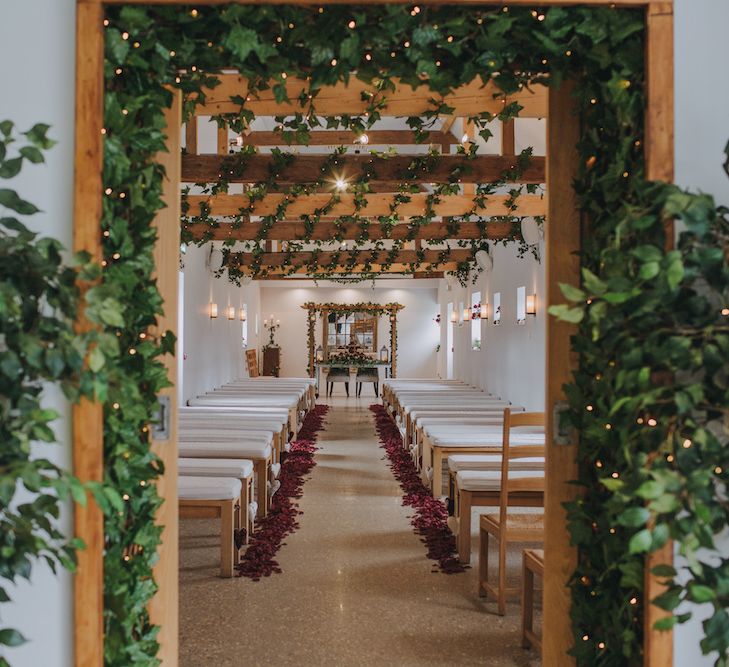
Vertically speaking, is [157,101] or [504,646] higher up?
[157,101]

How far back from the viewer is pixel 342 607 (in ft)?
12.3

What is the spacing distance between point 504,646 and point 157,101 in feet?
8.81

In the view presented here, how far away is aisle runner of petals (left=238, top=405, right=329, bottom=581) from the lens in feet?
14.3

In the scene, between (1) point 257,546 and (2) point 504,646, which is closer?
(2) point 504,646

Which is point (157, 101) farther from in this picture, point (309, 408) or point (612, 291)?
point (309, 408)

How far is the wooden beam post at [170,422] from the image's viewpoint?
2377mm

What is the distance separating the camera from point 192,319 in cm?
905

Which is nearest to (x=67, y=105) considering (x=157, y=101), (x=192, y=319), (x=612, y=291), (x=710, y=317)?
(x=157, y=101)

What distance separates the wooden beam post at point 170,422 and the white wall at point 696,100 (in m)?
1.58

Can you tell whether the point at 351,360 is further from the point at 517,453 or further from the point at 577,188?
the point at 577,188

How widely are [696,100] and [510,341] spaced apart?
7078mm

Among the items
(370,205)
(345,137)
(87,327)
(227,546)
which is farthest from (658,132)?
(345,137)

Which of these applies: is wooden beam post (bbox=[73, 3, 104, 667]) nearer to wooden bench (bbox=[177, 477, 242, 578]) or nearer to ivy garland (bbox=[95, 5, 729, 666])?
ivy garland (bbox=[95, 5, 729, 666])

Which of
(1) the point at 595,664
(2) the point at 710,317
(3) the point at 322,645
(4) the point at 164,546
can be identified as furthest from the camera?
(3) the point at 322,645
